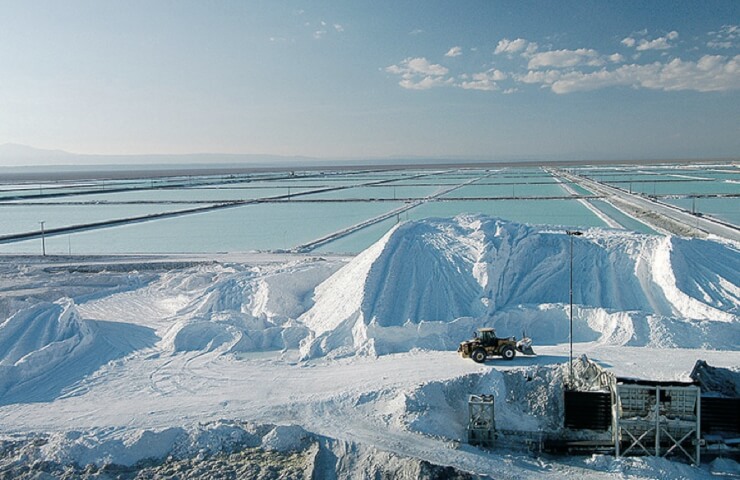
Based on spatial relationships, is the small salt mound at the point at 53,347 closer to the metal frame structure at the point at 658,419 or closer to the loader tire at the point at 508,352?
the loader tire at the point at 508,352

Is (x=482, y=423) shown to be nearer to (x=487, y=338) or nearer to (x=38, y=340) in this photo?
(x=487, y=338)

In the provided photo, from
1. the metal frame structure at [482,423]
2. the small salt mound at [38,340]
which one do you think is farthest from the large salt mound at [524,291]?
the small salt mound at [38,340]

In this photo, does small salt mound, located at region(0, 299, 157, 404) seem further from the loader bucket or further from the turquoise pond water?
the turquoise pond water

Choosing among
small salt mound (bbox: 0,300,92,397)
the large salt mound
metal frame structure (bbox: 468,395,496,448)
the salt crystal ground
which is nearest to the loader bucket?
the salt crystal ground

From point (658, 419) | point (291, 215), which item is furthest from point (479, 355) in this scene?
point (291, 215)

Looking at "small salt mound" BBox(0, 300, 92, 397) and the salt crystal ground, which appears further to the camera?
"small salt mound" BBox(0, 300, 92, 397)

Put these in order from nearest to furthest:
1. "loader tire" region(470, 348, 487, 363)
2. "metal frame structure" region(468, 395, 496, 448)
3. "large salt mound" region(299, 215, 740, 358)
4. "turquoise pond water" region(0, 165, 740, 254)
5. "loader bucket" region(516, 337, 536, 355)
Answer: "metal frame structure" region(468, 395, 496, 448) → "loader tire" region(470, 348, 487, 363) → "loader bucket" region(516, 337, 536, 355) → "large salt mound" region(299, 215, 740, 358) → "turquoise pond water" region(0, 165, 740, 254)
